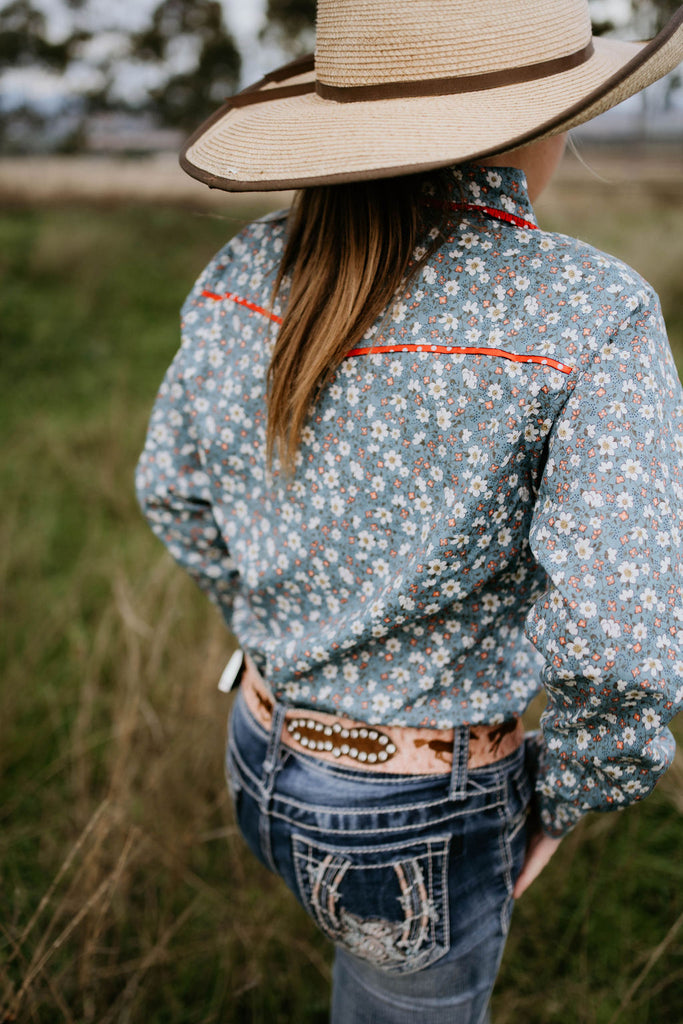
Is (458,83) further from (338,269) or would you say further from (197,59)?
(197,59)

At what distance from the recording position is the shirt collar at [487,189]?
3.09 feet

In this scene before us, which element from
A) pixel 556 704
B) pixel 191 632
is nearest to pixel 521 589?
pixel 556 704

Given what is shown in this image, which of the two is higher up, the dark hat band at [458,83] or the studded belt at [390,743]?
the dark hat band at [458,83]

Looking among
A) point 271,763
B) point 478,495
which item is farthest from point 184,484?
point 478,495

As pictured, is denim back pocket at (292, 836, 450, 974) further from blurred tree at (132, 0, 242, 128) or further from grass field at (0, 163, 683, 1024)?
blurred tree at (132, 0, 242, 128)

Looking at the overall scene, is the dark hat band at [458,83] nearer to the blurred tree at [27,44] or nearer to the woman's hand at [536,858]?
the woman's hand at [536,858]

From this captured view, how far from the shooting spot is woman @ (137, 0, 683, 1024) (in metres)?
0.86

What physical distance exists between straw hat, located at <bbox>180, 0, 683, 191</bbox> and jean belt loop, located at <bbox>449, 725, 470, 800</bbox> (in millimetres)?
705

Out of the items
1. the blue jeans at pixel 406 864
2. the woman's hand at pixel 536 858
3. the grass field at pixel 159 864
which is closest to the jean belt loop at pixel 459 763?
the blue jeans at pixel 406 864

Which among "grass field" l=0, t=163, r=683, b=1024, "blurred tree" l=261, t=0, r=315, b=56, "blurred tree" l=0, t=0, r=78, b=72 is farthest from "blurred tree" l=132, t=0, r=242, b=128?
"grass field" l=0, t=163, r=683, b=1024

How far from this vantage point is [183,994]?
188 centimetres

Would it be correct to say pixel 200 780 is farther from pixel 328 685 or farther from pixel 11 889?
pixel 328 685

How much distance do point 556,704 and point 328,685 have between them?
0.31 metres

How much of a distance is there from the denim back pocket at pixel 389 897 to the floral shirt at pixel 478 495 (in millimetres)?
186
